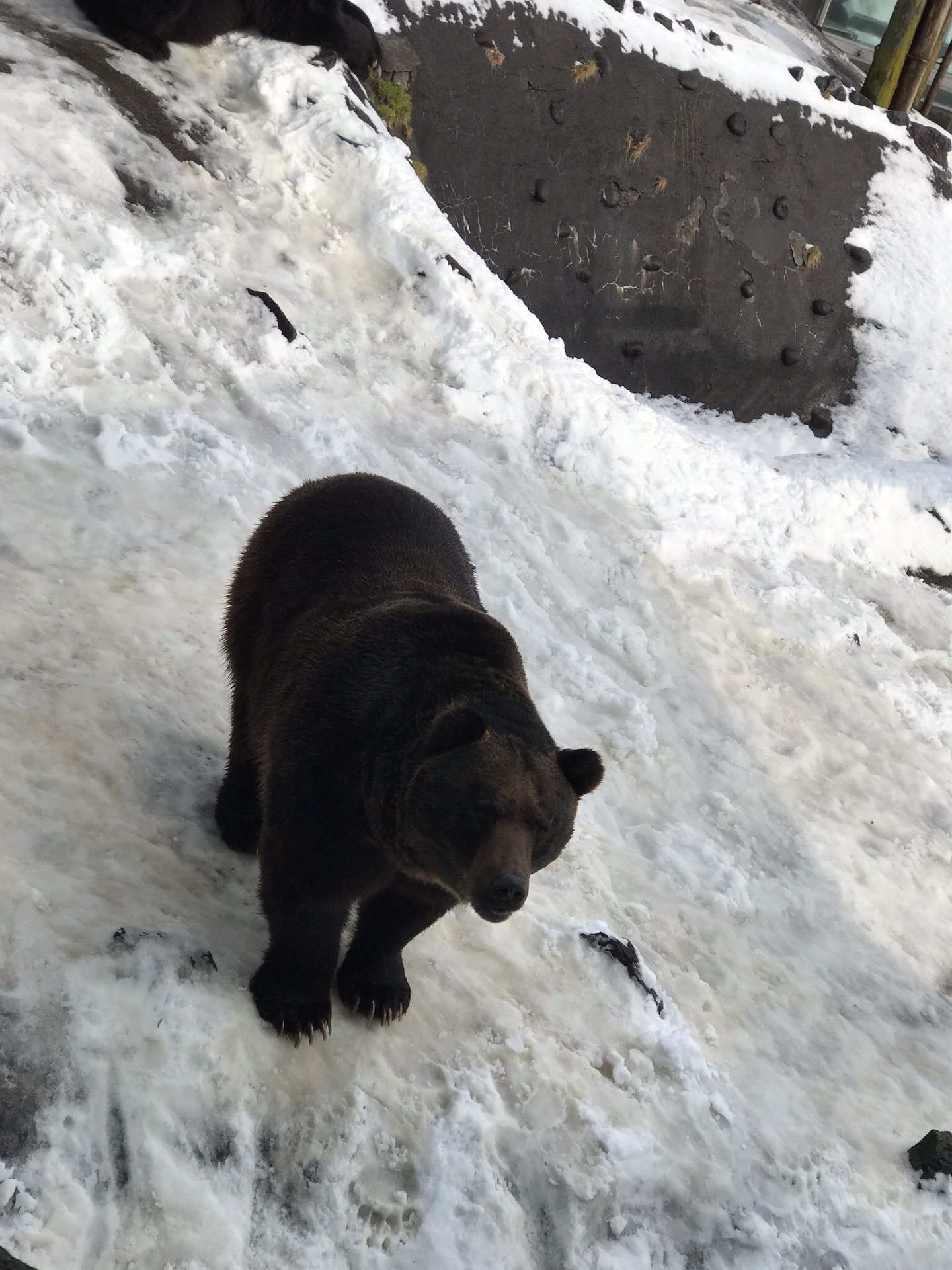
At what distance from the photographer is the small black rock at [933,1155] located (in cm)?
401

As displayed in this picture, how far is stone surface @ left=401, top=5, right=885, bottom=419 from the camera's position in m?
9.76

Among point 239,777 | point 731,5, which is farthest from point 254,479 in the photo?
point 731,5

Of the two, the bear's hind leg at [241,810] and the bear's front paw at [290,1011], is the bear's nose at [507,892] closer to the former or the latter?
the bear's front paw at [290,1011]

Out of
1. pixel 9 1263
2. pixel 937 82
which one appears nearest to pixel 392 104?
pixel 937 82

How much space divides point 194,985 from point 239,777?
36.3 inches

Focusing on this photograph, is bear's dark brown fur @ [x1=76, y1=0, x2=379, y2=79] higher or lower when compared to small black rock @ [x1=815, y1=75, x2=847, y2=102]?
lower

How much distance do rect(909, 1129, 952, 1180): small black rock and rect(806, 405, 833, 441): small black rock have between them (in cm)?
864

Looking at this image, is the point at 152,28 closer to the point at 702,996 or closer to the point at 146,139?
the point at 146,139

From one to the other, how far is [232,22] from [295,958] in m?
7.24

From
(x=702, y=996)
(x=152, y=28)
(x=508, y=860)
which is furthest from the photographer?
(x=152, y=28)

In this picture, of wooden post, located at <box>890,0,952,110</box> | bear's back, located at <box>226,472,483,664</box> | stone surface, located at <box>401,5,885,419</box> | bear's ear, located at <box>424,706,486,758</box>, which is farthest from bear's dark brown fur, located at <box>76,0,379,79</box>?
wooden post, located at <box>890,0,952,110</box>

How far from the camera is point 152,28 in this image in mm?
7586

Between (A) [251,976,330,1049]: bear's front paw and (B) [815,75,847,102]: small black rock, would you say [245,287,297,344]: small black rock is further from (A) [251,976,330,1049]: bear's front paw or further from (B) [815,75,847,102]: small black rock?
(B) [815,75,847,102]: small black rock

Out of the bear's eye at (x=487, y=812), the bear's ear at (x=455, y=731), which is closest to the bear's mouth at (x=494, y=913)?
the bear's eye at (x=487, y=812)
